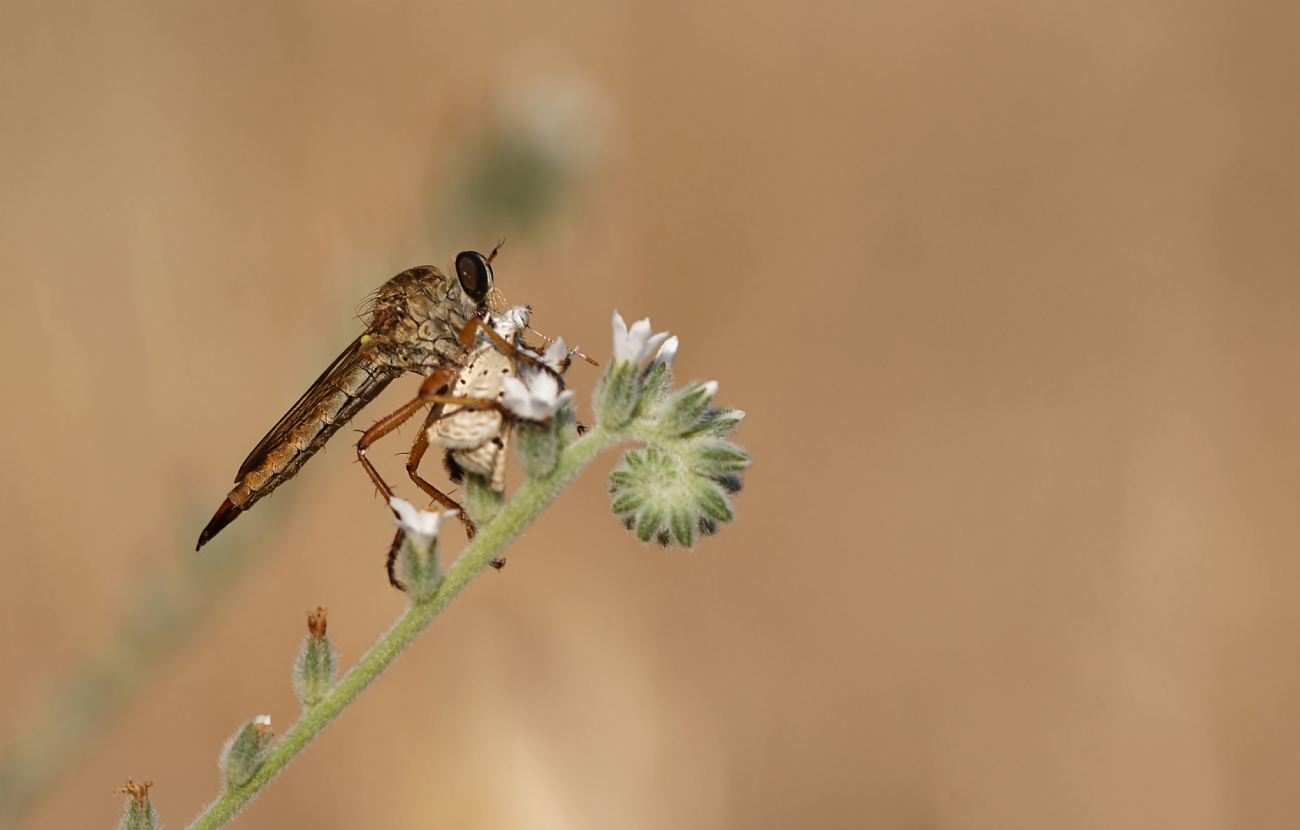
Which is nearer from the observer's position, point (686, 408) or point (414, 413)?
point (686, 408)

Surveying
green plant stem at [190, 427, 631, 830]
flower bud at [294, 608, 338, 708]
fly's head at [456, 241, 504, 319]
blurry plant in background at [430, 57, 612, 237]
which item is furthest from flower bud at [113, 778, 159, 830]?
blurry plant in background at [430, 57, 612, 237]

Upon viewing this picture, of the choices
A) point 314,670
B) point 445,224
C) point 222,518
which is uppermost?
point 445,224

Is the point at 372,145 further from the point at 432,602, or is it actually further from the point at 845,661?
the point at 432,602

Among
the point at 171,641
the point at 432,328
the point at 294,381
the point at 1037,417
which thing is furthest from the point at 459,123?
the point at 1037,417

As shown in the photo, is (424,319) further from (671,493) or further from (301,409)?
(671,493)

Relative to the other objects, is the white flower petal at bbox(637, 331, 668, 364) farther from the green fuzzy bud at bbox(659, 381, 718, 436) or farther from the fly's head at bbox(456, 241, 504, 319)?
the fly's head at bbox(456, 241, 504, 319)

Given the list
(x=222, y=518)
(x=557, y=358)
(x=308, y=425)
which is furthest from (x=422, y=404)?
(x=222, y=518)
